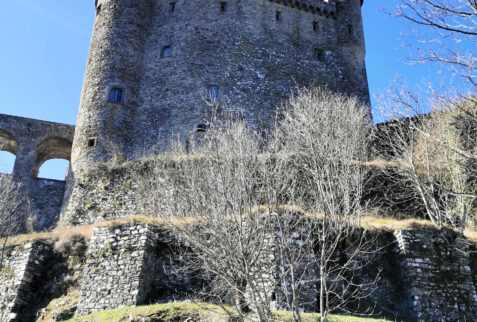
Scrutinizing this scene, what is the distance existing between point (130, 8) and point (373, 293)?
2189cm

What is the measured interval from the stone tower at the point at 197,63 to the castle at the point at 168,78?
64 millimetres

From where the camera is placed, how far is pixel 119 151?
2278 cm

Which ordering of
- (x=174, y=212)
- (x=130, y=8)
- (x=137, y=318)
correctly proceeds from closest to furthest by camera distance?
(x=137, y=318) < (x=174, y=212) < (x=130, y=8)

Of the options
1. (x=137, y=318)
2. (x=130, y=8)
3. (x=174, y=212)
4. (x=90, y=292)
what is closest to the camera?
(x=137, y=318)

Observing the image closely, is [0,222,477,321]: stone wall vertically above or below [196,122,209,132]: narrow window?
below

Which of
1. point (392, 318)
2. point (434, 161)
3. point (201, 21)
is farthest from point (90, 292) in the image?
point (201, 21)

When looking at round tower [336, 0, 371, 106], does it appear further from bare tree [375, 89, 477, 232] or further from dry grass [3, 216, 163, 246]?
dry grass [3, 216, 163, 246]

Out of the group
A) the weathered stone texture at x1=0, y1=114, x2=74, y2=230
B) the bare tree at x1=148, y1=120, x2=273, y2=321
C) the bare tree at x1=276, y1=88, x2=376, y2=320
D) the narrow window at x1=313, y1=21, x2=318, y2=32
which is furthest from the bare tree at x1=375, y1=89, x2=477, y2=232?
the weathered stone texture at x1=0, y1=114, x2=74, y2=230

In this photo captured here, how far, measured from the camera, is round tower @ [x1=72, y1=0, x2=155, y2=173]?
23.1 meters

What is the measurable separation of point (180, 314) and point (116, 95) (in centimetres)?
1651

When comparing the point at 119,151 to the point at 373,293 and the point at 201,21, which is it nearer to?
the point at 201,21

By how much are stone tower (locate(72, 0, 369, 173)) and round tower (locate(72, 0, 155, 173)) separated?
0.06 metres

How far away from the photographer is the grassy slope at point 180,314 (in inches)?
419

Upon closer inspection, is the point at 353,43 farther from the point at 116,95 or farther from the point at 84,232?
the point at 84,232
